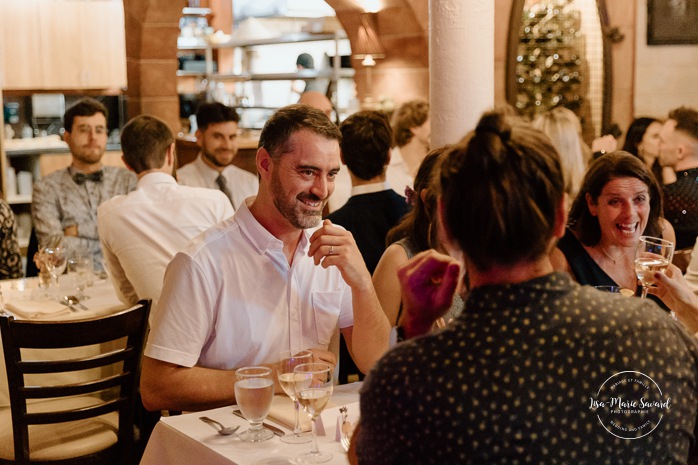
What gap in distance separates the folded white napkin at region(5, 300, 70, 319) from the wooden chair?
0.24 metres

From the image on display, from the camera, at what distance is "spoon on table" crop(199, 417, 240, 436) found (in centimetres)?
208

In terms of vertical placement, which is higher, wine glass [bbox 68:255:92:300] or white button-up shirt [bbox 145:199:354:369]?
white button-up shirt [bbox 145:199:354:369]

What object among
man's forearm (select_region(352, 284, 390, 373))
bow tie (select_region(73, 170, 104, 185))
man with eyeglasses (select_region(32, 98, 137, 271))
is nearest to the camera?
man's forearm (select_region(352, 284, 390, 373))

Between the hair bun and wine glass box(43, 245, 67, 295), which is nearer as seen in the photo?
the hair bun

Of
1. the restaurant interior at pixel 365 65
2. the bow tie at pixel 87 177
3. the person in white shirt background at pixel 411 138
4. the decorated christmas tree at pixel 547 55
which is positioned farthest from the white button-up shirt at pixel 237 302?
the decorated christmas tree at pixel 547 55

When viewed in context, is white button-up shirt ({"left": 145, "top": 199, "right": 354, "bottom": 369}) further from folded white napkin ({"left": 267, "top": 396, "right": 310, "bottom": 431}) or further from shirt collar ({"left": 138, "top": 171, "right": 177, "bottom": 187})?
shirt collar ({"left": 138, "top": 171, "right": 177, "bottom": 187})

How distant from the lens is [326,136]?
245cm

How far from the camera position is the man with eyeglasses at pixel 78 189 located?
5.18 metres

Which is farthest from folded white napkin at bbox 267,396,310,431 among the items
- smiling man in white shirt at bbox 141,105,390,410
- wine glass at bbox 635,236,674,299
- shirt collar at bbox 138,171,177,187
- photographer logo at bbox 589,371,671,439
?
shirt collar at bbox 138,171,177,187

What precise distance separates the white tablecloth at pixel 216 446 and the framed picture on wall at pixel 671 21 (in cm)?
539

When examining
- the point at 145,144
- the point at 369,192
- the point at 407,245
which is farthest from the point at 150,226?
the point at 407,245

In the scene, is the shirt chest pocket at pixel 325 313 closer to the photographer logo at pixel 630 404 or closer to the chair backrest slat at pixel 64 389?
the chair backrest slat at pixel 64 389

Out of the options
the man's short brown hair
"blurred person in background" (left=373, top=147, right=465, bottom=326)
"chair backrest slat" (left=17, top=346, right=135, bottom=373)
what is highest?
the man's short brown hair

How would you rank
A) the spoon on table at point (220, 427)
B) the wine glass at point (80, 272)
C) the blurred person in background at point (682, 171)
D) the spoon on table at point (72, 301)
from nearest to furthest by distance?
the spoon on table at point (220, 427)
the spoon on table at point (72, 301)
the wine glass at point (80, 272)
the blurred person in background at point (682, 171)
